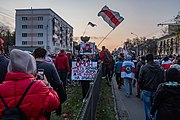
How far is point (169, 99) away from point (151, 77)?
229cm

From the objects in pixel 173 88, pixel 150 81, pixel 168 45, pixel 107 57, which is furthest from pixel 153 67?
pixel 168 45

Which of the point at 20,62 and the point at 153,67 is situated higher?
the point at 20,62

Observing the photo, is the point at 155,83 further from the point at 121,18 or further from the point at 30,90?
the point at 121,18

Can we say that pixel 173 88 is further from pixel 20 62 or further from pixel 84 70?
pixel 84 70

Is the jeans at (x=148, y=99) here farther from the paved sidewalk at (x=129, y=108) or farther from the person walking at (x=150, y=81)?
the paved sidewalk at (x=129, y=108)

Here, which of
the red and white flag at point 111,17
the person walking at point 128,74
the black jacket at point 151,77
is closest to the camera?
the black jacket at point 151,77

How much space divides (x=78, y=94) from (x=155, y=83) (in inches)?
235

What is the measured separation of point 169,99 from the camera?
562 cm

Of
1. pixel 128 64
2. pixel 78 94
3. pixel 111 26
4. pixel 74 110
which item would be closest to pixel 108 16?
pixel 111 26

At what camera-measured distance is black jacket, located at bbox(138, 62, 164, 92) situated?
25.8 ft

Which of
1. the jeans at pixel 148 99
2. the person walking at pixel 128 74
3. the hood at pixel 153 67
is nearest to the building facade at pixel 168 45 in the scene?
the person walking at pixel 128 74

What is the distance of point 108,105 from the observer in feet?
Answer: 36.3

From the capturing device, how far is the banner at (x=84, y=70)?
12359 mm

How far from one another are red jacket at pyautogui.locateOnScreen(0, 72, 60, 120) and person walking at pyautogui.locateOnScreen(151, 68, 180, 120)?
9.41 ft
